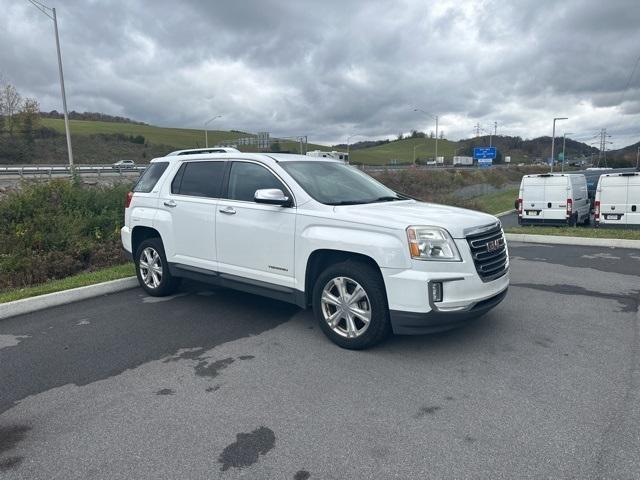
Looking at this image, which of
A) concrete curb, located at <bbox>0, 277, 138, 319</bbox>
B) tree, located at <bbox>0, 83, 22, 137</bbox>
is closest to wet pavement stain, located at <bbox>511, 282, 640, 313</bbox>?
concrete curb, located at <bbox>0, 277, 138, 319</bbox>

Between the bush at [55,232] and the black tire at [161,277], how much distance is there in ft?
9.29

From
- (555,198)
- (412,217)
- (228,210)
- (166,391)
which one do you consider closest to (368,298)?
(412,217)

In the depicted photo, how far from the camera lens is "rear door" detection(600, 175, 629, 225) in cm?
1288

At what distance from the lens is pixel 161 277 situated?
6.41 meters

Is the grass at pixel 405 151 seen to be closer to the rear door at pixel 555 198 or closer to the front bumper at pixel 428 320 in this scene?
the rear door at pixel 555 198

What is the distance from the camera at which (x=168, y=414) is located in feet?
11.2

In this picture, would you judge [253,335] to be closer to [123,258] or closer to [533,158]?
[123,258]

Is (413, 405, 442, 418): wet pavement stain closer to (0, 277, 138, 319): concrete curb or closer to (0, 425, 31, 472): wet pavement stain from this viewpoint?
(0, 425, 31, 472): wet pavement stain

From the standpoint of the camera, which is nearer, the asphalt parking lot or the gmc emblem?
the asphalt parking lot

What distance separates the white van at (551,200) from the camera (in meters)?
14.6

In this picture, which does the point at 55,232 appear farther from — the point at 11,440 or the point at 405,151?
the point at 405,151

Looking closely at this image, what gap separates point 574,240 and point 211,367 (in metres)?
9.68

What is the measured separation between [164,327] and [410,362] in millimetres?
2807

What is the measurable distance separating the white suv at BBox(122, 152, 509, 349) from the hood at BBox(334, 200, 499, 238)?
1 cm
